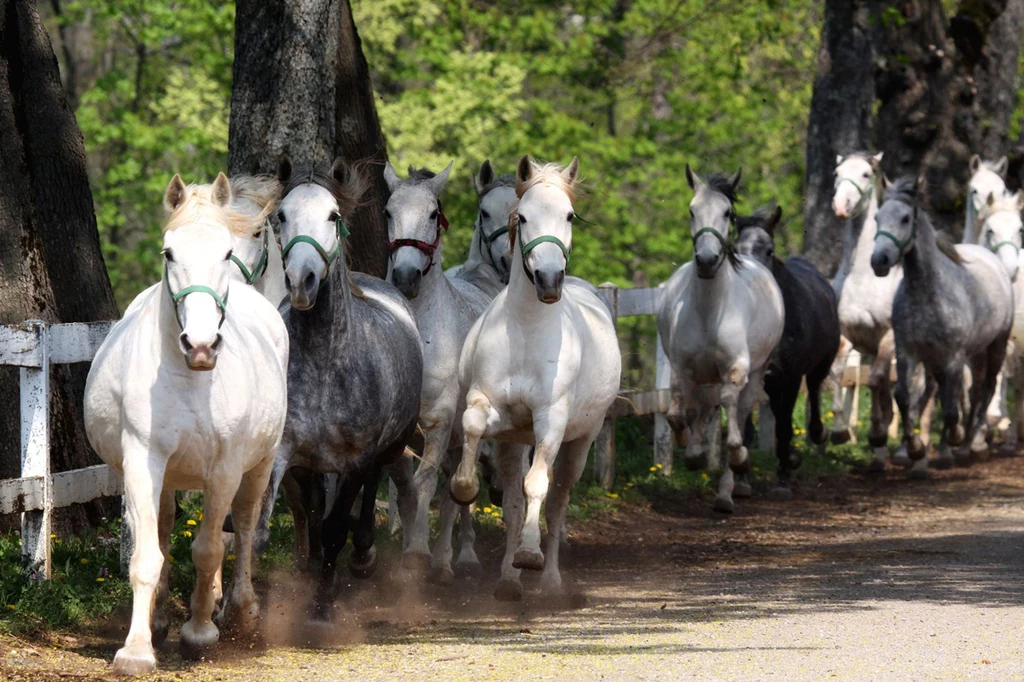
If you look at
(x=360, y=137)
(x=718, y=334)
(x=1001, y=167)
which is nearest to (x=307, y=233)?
(x=718, y=334)

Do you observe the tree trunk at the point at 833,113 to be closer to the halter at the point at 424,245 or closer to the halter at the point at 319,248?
the halter at the point at 424,245

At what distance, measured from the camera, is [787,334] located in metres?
13.4

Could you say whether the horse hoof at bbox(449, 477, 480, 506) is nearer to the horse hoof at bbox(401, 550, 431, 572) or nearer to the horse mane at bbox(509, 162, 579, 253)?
the horse hoof at bbox(401, 550, 431, 572)

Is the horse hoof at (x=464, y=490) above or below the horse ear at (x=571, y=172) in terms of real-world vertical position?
below

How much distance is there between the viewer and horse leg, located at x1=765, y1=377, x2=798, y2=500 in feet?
43.2

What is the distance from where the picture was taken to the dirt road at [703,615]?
6023mm

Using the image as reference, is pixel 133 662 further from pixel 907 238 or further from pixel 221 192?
pixel 907 238

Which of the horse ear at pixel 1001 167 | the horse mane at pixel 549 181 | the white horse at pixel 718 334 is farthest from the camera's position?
the horse ear at pixel 1001 167

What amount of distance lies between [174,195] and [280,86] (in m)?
3.66

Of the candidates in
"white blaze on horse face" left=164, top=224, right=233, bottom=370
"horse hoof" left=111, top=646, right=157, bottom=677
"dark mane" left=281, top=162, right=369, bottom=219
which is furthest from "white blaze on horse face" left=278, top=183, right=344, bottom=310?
"horse hoof" left=111, top=646, right=157, bottom=677

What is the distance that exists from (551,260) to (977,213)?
36.7 feet

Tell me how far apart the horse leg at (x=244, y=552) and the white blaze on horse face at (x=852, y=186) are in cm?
923

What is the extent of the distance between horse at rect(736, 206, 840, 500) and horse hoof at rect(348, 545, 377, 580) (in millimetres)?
5644

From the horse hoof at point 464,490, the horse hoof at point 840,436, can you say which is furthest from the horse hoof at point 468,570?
the horse hoof at point 840,436
